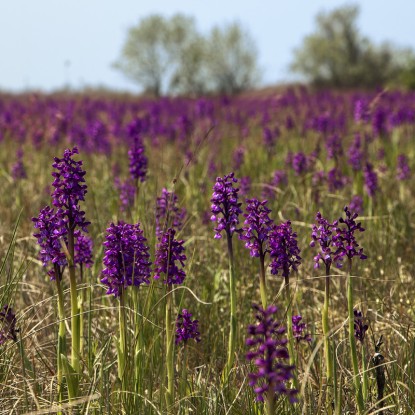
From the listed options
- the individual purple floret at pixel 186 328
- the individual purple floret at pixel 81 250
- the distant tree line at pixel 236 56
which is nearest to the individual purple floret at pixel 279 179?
the individual purple floret at pixel 81 250

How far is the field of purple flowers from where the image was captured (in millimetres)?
2922

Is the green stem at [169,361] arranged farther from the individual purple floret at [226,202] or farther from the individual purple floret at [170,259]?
the individual purple floret at [226,202]

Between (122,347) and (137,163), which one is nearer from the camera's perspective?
(122,347)

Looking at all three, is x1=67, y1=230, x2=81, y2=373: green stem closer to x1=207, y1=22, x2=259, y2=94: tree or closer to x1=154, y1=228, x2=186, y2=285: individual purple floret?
x1=154, y1=228, x2=186, y2=285: individual purple floret

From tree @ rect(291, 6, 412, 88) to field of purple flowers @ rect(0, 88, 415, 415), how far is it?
42.9 metres

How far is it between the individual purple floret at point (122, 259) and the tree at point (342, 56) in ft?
160

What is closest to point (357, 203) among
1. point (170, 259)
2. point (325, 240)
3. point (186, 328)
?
point (186, 328)

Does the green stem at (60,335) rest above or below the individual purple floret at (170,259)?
below

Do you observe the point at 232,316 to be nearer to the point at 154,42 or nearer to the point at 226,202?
the point at 226,202

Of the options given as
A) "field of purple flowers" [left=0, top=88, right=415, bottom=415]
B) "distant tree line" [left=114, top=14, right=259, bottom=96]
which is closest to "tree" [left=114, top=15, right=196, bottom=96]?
"distant tree line" [left=114, top=14, right=259, bottom=96]

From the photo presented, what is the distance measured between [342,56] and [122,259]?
173 ft

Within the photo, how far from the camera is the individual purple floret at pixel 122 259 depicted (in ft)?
9.62

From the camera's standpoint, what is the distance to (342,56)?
53250 millimetres

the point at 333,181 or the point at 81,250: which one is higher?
the point at 333,181
